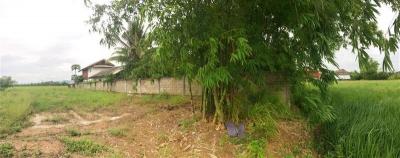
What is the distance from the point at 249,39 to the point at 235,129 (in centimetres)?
139

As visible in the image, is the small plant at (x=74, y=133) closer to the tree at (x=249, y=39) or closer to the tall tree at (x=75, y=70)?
the tree at (x=249, y=39)

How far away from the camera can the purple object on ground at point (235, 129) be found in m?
5.91

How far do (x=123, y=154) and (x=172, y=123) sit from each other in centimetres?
167

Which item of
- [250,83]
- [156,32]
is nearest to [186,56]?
[156,32]

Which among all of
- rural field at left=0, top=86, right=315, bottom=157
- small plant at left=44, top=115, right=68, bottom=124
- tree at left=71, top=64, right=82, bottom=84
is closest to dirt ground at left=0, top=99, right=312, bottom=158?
rural field at left=0, top=86, right=315, bottom=157

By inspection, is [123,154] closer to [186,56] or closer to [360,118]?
[186,56]

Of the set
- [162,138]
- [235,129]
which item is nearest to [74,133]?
[162,138]

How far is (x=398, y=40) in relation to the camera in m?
5.84

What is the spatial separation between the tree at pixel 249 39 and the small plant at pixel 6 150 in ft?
7.65

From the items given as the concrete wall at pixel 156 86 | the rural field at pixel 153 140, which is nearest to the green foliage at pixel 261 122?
the rural field at pixel 153 140

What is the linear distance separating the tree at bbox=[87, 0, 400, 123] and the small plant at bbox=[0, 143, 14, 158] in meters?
2.33

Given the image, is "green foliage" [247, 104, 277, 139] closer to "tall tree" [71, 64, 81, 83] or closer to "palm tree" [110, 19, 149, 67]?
"palm tree" [110, 19, 149, 67]

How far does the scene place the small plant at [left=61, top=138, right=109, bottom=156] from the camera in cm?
539

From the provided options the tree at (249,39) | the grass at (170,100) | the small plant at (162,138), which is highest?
the tree at (249,39)
